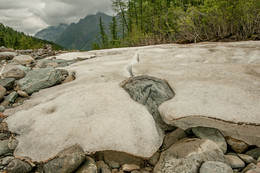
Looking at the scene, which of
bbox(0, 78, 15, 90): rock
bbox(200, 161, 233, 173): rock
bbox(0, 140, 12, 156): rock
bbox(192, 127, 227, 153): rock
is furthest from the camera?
bbox(0, 78, 15, 90): rock

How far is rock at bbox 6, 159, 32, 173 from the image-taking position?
1798mm

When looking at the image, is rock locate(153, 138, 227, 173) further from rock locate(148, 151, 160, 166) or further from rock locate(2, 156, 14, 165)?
rock locate(2, 156, 14, 165)

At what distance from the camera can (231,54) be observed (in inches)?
155

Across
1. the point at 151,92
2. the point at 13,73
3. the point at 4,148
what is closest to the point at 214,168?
the point at 151,92

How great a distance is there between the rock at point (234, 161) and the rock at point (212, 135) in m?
0.09

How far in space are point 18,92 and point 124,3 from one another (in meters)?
21.0

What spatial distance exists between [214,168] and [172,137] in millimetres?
706

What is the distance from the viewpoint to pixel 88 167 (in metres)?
1.79

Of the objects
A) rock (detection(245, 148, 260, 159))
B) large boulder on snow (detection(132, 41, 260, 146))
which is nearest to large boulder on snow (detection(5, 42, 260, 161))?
large boulder on snow (detection(132, 41, 260, 146))

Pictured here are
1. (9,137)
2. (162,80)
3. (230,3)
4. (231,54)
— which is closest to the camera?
(9,137)

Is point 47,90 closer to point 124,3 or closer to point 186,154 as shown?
point 186,154

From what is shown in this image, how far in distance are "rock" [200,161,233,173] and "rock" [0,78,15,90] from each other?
4387 mm

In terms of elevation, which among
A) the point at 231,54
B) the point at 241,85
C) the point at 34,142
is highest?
the point at 231,54

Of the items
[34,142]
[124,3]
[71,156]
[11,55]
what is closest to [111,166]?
[71,156]
